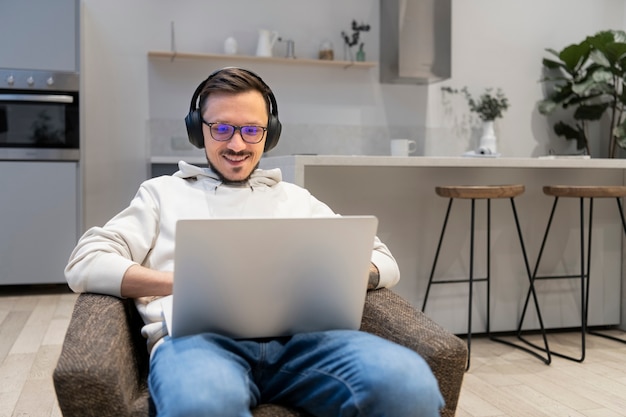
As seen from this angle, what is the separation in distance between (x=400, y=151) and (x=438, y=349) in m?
2.54

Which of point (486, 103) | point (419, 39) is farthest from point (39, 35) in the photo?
point (486, 103)

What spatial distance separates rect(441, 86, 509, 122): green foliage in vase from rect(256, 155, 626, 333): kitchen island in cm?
163

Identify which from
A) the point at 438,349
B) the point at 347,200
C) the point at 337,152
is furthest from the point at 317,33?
the point at 438,349

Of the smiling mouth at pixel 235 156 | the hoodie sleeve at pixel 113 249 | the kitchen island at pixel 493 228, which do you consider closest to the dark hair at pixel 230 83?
the smiling mouth at pixel 235 156

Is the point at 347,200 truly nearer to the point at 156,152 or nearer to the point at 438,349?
the point at 438,349

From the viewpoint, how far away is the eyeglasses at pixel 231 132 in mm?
1562

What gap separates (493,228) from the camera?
323 cm

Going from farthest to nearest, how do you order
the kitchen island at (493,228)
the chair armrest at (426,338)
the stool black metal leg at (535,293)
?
the stool black metal leg at (535,293) < the kitchen island at (493,228) < the chair armrest at (426,338)

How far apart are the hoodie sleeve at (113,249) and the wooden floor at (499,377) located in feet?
3.21

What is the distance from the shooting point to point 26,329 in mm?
3242

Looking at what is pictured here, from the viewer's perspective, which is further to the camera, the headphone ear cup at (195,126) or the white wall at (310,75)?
the white wall at (310,75)

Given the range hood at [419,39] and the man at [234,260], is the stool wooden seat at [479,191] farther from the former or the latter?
the range hood at [419,39]

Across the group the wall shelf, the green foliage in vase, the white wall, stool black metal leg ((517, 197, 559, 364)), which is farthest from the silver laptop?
the green foliage in vase

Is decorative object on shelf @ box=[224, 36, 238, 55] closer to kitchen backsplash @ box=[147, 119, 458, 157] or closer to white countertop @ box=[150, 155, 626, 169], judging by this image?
kitchen backsplash @ box=[147, 119, 458, 157]
